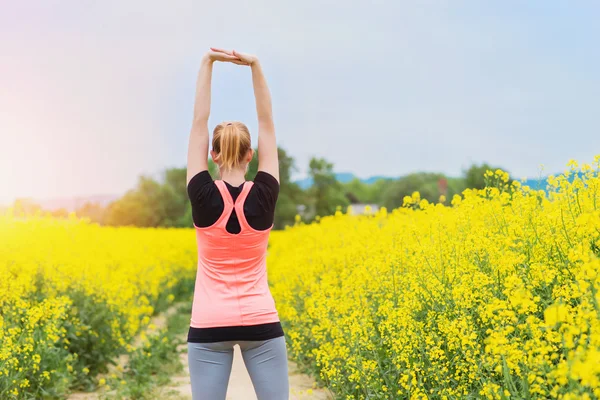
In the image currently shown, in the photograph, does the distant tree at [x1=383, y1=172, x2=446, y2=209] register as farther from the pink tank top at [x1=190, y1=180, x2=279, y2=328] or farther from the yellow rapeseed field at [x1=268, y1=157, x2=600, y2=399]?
the pink tank top at [x1=190, y1=180, x2=279, y2=328]

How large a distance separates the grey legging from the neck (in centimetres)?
72

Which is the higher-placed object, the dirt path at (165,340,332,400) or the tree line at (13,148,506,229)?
the tree line at (13,148,506,229)

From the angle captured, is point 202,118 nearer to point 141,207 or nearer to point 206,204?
point 206,204

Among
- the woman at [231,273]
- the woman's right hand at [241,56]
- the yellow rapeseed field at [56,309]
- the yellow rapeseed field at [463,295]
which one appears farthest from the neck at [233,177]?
the yellow rapeseed field at [56,309]

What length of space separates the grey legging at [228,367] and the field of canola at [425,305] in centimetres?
96

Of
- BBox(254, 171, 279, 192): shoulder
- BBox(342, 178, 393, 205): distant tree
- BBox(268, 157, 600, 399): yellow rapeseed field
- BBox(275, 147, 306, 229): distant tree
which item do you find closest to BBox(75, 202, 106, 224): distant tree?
BBox(275, 147, 306, 229): distant tree

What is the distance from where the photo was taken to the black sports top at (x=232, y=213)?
2.68 m

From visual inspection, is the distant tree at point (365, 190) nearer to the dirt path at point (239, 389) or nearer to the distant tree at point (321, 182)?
the distant tree at point (321, 182)

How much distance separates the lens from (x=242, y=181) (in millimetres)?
2785

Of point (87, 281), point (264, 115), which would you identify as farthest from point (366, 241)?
point (264, 115)

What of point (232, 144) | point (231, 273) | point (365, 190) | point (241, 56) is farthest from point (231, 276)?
point (365, 190)

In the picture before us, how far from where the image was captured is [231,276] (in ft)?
8.99

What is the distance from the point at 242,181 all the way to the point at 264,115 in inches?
14.5

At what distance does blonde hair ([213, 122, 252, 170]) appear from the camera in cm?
277
